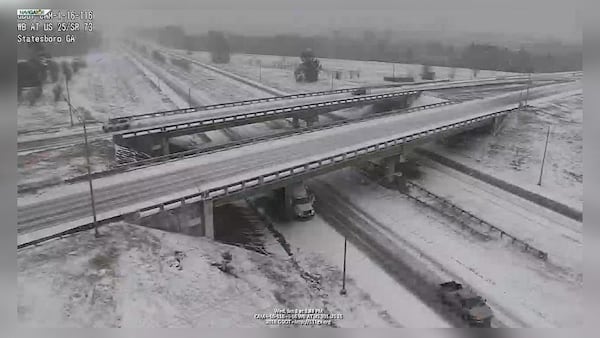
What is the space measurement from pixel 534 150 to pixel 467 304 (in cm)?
1638

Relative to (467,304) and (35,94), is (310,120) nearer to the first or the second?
(35,94)

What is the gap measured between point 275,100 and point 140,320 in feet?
87.6

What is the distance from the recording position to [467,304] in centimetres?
1509

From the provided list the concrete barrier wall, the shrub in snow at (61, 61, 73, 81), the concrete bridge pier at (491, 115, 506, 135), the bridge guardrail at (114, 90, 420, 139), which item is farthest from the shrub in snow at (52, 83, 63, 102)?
the concrete bridge pier at (491, 115, 506, 135)

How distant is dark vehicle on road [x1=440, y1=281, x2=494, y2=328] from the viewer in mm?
14430

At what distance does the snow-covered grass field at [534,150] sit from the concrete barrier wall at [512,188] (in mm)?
320

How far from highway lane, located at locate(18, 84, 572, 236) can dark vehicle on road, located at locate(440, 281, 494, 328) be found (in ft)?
28.6

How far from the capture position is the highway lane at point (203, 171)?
16172 mm

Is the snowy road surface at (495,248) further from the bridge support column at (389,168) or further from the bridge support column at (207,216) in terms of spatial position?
the bridge support column at (207,216)

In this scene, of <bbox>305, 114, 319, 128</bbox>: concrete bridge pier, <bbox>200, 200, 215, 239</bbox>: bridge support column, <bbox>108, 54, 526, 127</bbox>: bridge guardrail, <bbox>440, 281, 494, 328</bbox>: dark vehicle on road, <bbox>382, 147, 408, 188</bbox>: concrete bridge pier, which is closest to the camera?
<bbox>440, 281, 494, 328</bbox>: dark vehicle on road

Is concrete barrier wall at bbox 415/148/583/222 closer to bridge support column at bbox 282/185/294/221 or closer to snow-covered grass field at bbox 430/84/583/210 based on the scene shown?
snow-covered grass field at bbox 430/84/583/210

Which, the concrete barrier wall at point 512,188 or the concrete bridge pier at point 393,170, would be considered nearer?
the concrete barrier wall at point 512,188

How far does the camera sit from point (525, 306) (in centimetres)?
1538

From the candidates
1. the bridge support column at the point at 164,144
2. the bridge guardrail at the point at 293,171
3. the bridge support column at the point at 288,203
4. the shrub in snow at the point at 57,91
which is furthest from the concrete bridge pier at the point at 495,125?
the shrub in snow at the point at 57,91
